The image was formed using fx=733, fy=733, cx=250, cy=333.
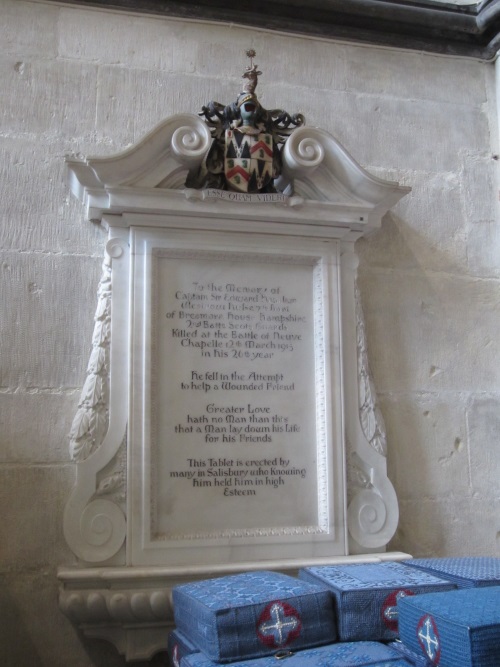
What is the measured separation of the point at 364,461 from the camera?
296 centimetres

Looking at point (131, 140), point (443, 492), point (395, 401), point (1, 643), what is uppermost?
point (131, 140)

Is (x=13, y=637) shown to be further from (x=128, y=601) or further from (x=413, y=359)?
(x=413, y=359)

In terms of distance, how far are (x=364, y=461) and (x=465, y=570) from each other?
0.73 m

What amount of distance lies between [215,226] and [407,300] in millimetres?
950

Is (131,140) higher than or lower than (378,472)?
higher

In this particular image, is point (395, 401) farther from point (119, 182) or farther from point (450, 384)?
point (119, 182)

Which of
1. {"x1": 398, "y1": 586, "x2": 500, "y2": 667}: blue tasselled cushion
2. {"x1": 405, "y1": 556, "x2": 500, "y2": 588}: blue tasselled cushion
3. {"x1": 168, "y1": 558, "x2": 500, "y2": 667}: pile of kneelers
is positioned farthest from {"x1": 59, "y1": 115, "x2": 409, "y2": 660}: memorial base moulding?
{"x1": 398, "y1": 586, "x2": 500, "y2": 667}: blue tasselled cushion

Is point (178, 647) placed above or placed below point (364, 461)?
below

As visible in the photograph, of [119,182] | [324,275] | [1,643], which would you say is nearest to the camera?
[1,643]

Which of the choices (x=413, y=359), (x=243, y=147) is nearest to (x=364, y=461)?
(x=413, y=359)

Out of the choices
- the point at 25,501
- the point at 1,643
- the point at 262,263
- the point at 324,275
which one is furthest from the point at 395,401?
the point at 1,643

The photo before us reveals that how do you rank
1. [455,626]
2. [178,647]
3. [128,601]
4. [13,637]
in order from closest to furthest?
[455,626], [178,647], [128,601], [13,637]

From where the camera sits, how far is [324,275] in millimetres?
3043

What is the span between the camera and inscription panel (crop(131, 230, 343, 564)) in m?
2.75
